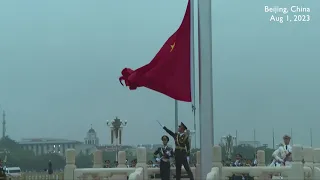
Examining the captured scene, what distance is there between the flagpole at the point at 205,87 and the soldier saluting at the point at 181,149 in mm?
1912

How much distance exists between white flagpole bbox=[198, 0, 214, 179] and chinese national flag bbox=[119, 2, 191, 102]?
475 millimetres

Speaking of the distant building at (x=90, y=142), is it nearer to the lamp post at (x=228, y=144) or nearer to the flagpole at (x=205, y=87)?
the lamp post at (x=228, y=144)

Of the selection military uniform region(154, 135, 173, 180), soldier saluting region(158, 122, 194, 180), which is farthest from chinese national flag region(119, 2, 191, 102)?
military uniform region(154, 135, 173, 180)

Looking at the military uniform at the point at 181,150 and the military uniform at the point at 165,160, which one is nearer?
the military uniform at the point at 181,150

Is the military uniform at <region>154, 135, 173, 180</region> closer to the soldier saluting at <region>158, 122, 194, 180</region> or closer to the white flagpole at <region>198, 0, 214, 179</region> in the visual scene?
the soldier saluting at <region>158, 122, 194, 180</region>

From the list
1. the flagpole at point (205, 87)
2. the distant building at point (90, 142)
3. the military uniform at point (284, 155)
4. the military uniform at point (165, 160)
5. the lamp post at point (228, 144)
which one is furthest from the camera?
the distant building at point (90, 142)

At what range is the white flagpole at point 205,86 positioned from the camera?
317 inches

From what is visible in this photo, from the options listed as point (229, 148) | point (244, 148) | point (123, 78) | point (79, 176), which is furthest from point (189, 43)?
point (229, 148)

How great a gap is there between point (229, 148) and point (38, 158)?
1074 cm

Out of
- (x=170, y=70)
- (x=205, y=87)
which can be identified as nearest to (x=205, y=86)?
(x=205, y=87)

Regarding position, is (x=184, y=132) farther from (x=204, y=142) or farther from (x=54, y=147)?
(x=54, y=147)

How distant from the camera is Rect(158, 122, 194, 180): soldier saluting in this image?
1008cm

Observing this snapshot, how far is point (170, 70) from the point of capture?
8.87 m

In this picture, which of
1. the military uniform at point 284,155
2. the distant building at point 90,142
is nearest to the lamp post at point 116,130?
the distant building at point 90,142
